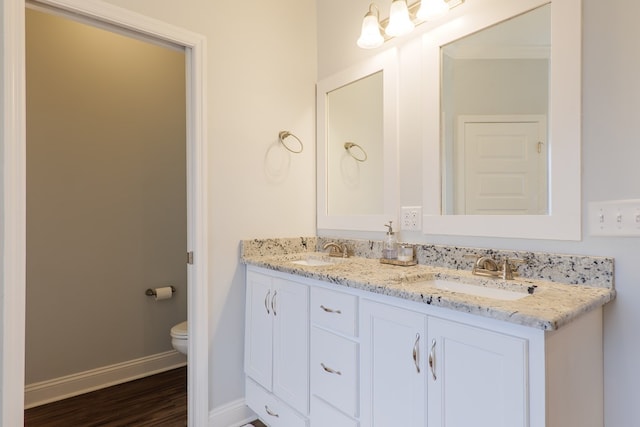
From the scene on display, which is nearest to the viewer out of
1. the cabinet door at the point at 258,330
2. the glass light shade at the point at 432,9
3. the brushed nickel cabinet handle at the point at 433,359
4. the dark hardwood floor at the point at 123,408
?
the brushed nickel cabinet handle at the point at 433,359

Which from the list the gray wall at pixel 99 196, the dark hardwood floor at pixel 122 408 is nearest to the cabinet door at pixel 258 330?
the dark hardwood floor at pixel 122 408

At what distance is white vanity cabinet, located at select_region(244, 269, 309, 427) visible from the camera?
157 centimetres

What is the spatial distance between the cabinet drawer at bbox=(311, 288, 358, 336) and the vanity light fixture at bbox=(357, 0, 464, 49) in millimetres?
1303

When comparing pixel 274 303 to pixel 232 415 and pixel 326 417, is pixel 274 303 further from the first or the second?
pixel 232 415

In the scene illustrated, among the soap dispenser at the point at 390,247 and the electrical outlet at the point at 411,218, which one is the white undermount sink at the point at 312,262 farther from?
the electrical outlet at the point at 411,218

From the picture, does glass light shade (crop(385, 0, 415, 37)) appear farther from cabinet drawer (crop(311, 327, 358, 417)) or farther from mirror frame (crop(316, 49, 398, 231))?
cabinet drawer (crop(311, 327, 358, 417))

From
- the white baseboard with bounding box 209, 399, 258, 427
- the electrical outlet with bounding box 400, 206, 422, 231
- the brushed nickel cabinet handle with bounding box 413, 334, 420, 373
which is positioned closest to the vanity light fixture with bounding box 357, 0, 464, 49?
the electrical outlet with bounding box 400, 206, 422, 231

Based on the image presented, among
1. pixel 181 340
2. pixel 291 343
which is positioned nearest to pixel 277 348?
pixel 291 343

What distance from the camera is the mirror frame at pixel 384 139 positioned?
1.82 m

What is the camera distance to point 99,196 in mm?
2395

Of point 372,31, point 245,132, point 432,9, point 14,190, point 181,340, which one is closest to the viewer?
point 14,190

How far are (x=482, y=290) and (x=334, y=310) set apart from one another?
0.58 metres

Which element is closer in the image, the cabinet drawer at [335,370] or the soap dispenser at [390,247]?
the cabinet drawer at [335,370]

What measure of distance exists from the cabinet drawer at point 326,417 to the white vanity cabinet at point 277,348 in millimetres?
52
